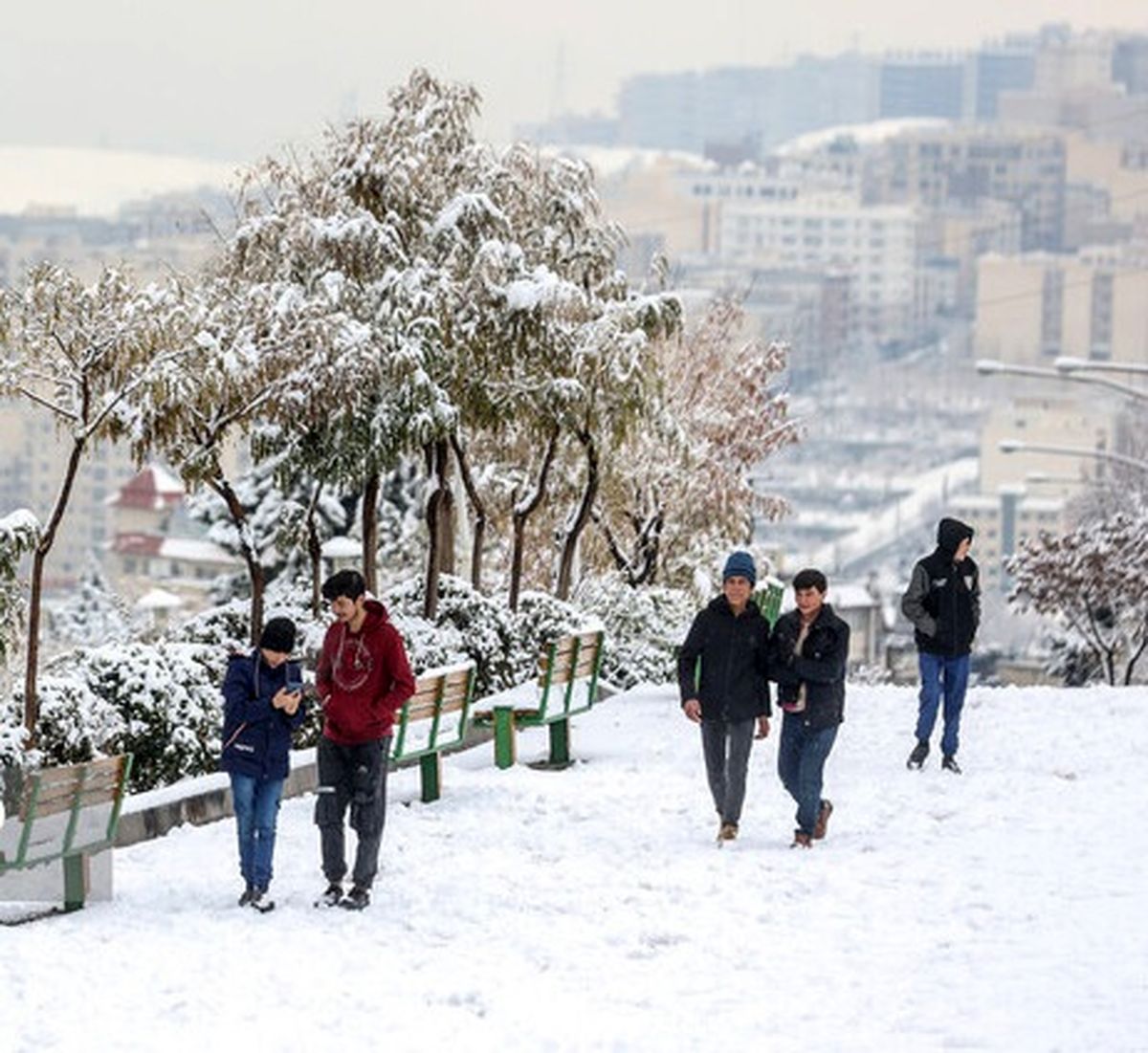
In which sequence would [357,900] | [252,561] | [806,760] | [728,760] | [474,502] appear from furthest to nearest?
[474,502] < [252,561] < [728,760] < [806,760] < [357,900]

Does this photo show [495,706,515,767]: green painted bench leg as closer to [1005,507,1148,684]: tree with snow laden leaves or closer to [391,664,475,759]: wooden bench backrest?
[391,664,475,759]: wooden bench backrest

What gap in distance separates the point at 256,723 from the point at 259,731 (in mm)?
35

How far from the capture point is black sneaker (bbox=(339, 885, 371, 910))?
13266mm

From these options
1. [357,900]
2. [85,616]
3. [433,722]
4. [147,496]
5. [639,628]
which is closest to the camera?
[357,900]

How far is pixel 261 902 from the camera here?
42.9ft

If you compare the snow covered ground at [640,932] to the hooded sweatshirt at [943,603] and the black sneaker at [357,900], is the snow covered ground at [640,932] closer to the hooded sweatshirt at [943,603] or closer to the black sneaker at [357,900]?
the black sneaker at [357,900]

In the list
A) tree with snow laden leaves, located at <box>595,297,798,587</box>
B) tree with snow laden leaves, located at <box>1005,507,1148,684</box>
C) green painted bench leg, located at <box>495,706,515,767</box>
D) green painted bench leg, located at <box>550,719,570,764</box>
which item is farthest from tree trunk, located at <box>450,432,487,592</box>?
tree with snow laden leaves, located at <box>1005,507,1148,684</box>

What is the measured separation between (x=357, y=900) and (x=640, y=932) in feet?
4.01

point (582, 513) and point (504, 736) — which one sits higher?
point (582, 513)

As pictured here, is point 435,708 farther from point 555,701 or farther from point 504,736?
point 555,701

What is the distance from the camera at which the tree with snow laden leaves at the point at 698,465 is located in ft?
118

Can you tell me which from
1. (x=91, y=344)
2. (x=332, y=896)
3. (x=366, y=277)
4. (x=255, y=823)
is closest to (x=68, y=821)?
(x=255, y=823)

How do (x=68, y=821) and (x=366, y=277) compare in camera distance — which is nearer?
(x=68, y=821)

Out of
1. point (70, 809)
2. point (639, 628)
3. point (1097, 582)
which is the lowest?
point (1097, 582)
